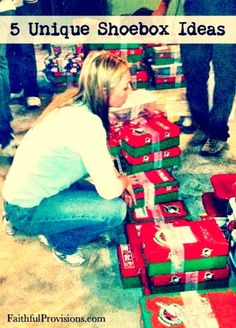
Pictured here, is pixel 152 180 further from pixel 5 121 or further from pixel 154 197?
pixel 5 121

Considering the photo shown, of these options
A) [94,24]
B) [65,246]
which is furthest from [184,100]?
[65,246]

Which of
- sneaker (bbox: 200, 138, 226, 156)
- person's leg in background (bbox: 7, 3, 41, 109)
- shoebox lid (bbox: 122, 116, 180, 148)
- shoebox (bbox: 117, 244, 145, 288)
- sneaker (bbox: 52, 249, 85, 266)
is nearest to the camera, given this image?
shoebox (bbox: 117, 244, 145, 288)

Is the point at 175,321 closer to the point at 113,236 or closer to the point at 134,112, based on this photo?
the point at 113,236

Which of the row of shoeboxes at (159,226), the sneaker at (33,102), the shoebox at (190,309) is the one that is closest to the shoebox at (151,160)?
the row of shoeboxes at (159,226)

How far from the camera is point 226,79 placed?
1.91 metres

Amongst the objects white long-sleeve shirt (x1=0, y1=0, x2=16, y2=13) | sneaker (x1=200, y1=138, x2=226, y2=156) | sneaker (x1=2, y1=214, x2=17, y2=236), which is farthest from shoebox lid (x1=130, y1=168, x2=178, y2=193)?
white long-sleeve shirt (x1=0, y1=0, x2=16, y2=13)

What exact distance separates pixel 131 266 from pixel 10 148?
0.76m

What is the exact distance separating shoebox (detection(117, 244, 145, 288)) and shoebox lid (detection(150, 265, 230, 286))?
95 millimetres

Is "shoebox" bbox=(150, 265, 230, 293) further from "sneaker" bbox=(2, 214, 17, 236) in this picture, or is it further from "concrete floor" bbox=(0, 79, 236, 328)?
"sneaker" bbox=(2, 214, 17, 236)

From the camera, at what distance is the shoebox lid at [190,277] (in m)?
1.33

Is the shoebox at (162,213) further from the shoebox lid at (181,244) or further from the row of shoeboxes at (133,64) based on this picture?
the row of shoeboxes at (133,64)

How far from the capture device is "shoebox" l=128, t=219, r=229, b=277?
1306mm

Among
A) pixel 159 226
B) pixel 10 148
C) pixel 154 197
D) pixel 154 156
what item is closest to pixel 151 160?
pixel 154 156

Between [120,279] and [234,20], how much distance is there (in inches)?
37.3
